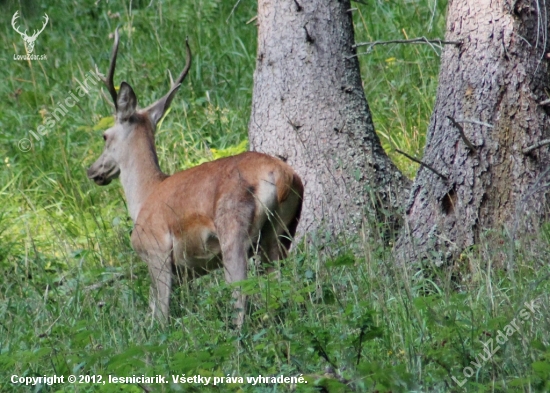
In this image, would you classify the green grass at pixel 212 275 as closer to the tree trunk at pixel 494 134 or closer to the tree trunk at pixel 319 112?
the tree trunk at pixel 494 134

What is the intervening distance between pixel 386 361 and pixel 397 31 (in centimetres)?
582

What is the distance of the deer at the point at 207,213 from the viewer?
5.58 meters

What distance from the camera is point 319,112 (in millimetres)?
6441

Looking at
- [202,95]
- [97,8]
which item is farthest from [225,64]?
[97,8]

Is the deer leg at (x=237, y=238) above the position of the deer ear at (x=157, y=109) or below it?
below

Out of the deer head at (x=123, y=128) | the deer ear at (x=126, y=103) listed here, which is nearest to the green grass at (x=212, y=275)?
the deer head at (x=123, y=128)

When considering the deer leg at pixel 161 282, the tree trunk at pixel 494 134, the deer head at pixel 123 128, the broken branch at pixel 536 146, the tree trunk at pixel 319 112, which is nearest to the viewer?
the broken branch at pixel 536 146

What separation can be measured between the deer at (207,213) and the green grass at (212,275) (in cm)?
17

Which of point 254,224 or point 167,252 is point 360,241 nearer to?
point 254,224

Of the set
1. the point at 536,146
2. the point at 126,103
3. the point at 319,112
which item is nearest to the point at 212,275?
the point at 319,112

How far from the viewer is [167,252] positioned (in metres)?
6.11

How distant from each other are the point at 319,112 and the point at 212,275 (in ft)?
4.32

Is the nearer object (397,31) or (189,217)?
(189,217)

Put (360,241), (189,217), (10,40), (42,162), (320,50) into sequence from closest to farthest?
(360,241)
(189,217)
(320,50)
(42,162)
(10,40)
